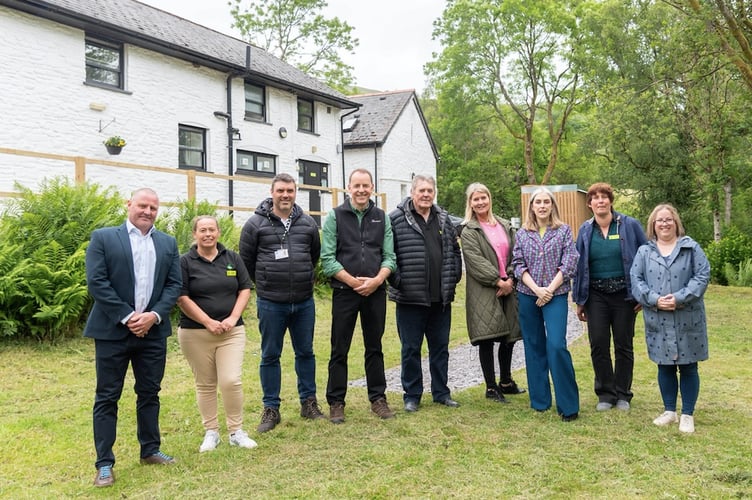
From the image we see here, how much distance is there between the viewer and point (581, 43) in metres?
29.3

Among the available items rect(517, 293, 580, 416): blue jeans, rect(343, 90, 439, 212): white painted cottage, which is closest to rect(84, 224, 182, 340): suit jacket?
rect(517, 293, 580, 416): blue jeans

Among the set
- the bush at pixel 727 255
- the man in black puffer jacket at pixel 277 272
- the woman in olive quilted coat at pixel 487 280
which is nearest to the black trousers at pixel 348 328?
the man in black puffer jacket at pixel 277 272

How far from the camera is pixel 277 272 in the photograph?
4.73 metres

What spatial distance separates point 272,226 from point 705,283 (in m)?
3.35

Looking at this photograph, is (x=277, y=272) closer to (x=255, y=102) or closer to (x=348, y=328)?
(x=348, y=328)

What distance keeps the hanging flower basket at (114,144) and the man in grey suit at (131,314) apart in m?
10.7

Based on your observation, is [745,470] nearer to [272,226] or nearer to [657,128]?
[272,226]

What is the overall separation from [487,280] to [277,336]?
1.87m

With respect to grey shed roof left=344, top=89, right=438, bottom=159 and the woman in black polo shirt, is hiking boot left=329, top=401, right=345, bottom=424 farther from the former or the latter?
grey shed roof left=344, top=89, right=438, bottom=159

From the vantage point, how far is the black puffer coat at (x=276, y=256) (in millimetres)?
4734

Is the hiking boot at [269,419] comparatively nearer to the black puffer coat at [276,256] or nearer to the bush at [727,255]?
the black puffer coat at [276,256]

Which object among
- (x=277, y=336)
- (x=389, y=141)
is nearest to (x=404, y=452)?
(x=277, y=336)

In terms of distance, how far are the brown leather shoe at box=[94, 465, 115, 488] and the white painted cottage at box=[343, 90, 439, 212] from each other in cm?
2151

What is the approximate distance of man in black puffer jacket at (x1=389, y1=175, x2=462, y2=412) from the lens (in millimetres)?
5094
